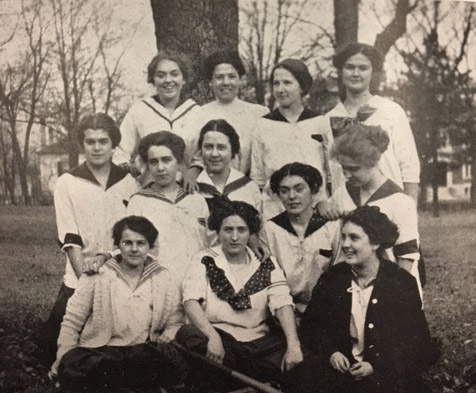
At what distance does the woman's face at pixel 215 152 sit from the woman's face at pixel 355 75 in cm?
67

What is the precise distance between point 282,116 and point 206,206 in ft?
1.86

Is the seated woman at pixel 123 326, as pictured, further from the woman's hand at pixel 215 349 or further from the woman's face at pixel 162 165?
the woman's face at pixel 162 165

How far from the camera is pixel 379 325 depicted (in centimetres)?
321

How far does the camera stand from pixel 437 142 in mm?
3660

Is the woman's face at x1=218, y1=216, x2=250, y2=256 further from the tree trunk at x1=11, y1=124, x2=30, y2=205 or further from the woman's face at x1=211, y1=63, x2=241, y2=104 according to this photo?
the tree trunk at x1=11, y1=124, x2=30, y2=205

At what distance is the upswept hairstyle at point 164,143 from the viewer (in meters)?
3.26

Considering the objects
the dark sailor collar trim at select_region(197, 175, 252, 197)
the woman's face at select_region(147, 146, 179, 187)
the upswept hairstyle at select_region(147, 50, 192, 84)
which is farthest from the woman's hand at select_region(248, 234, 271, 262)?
the upswept hairstyle at select_region(147, 50, 192, 84)

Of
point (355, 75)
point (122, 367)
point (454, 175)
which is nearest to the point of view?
point (122, 367)

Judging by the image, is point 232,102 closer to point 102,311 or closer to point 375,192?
point 375,192

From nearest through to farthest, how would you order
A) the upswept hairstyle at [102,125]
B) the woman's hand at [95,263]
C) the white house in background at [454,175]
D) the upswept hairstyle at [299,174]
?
the woman's hand at [95,263] → the upswept hairstyle at [102,125] → the upswept hairstyle at [299,174] → the white house in background at [454,175]

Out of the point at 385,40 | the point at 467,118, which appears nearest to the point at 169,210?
the point at 385,40

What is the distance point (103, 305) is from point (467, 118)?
207 centimetres

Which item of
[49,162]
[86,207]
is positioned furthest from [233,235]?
[49,162]

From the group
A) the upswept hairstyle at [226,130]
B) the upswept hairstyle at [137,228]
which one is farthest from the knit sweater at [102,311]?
the upswept hairstyle at [226,130]
